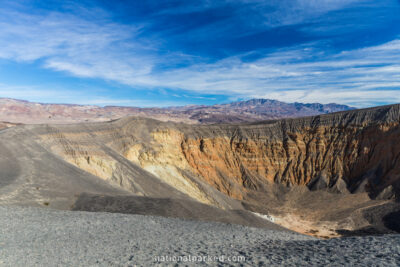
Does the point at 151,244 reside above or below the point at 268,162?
above

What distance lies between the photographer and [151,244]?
8.88 meters

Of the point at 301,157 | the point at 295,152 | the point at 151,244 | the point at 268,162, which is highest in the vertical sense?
the point at 295,152

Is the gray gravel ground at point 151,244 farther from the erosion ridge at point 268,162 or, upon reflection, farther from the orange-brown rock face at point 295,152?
the orange-brown rock face at point 295,152

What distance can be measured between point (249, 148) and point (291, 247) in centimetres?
4021

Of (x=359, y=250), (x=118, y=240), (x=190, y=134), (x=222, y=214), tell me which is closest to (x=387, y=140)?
(x=190, y=134)

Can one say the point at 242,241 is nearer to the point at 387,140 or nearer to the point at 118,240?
the point at 118,240

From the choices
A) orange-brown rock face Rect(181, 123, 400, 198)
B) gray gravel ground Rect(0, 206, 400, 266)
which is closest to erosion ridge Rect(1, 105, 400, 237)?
orange-brown rock face Rect(181, 123, 400, 198)

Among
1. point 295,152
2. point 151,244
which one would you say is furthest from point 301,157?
point 151,244

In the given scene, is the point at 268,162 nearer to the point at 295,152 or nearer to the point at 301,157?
the point at 295,152

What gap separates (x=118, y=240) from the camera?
923 centimetres

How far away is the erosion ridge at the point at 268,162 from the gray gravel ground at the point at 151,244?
1502cm

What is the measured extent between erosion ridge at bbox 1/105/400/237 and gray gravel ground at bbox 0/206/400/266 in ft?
49.3

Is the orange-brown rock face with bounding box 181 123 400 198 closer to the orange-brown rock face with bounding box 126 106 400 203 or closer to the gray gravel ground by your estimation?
the orange-brown rock face with bounding box 126 106 400 203

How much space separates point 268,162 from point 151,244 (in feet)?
137
